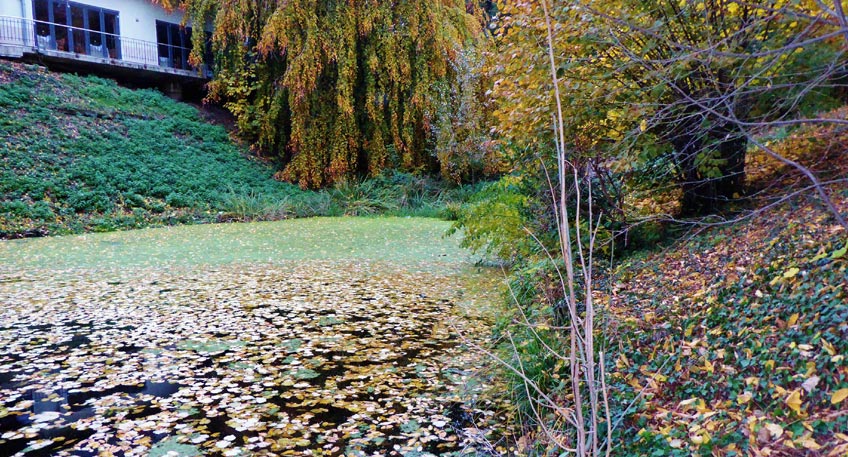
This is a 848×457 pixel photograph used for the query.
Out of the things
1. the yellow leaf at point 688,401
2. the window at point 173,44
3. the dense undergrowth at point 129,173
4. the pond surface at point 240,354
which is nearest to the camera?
the yellow leaf at point 688,401

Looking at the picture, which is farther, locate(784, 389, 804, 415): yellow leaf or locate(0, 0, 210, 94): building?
locate(0, 0, 210, 94): building

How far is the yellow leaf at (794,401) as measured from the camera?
222cm

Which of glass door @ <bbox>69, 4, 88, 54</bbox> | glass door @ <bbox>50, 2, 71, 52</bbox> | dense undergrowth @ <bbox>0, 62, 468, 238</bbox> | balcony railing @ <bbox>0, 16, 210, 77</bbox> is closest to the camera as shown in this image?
dense undergrowth @ <bbox>0, 62, 468, 238</bbox>

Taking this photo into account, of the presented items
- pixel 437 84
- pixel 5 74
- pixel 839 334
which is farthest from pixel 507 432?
pixel 5 74

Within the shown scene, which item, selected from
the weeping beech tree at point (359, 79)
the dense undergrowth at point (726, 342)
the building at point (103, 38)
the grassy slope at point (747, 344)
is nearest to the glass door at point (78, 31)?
the building at point (103, 38)

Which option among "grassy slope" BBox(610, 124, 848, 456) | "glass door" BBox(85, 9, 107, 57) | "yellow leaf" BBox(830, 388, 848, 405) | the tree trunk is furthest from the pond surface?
"glass door" BBox(85, 9, 107, 57)

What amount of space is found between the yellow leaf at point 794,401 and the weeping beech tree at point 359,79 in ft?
42.8

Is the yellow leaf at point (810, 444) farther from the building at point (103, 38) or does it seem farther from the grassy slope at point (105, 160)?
the building at point (103, 38)

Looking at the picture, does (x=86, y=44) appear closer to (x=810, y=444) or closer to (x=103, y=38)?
(x=103, y=38)

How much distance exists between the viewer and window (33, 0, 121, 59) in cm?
1642

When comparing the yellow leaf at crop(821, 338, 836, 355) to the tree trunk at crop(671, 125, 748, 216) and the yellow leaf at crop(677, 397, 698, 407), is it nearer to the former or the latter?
the yellow leaf at crop(677, 397, 698, 407)

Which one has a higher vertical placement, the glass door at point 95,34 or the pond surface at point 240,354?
the glass door at point 95,34

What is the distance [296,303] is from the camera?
6047mm

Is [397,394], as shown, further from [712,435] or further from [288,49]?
[288,49]
